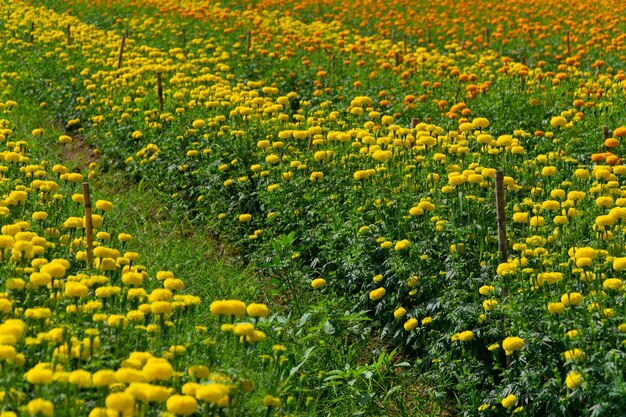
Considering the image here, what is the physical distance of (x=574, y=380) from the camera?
166 inches

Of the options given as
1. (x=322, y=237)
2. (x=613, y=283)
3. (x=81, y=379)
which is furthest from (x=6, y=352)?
(x=322, y=237)

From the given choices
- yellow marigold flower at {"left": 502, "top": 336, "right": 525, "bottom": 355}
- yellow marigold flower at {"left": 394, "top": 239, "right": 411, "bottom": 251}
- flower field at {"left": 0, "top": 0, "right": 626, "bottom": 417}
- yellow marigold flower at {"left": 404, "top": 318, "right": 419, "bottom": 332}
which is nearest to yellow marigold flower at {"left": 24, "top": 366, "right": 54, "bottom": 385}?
flower field at {"left": 0, "top": 0, "right": 626, "bottom": 417}

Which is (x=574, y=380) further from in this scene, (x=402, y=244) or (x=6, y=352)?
(x=6, y=352)

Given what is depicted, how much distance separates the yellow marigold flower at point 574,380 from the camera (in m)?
4.23

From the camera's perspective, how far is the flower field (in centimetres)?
412

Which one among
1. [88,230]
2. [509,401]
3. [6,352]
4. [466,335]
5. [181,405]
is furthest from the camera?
[88,230]

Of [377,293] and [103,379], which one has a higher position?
[103,379]

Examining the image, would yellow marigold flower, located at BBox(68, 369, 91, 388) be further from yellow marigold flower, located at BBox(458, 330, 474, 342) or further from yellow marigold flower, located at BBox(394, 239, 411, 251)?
yellow marigold flower, located at BBox(394, 239, 411, 251)

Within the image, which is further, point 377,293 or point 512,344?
point 377,293

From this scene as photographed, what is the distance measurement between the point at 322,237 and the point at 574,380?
8.58 feet

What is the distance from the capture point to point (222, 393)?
Result: 3434mm

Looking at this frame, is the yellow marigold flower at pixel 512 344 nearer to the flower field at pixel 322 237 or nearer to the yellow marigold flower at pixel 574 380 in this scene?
the flower field at pixel 322 237

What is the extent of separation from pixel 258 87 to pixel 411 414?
6.59m

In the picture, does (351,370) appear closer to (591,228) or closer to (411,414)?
(411,414)
